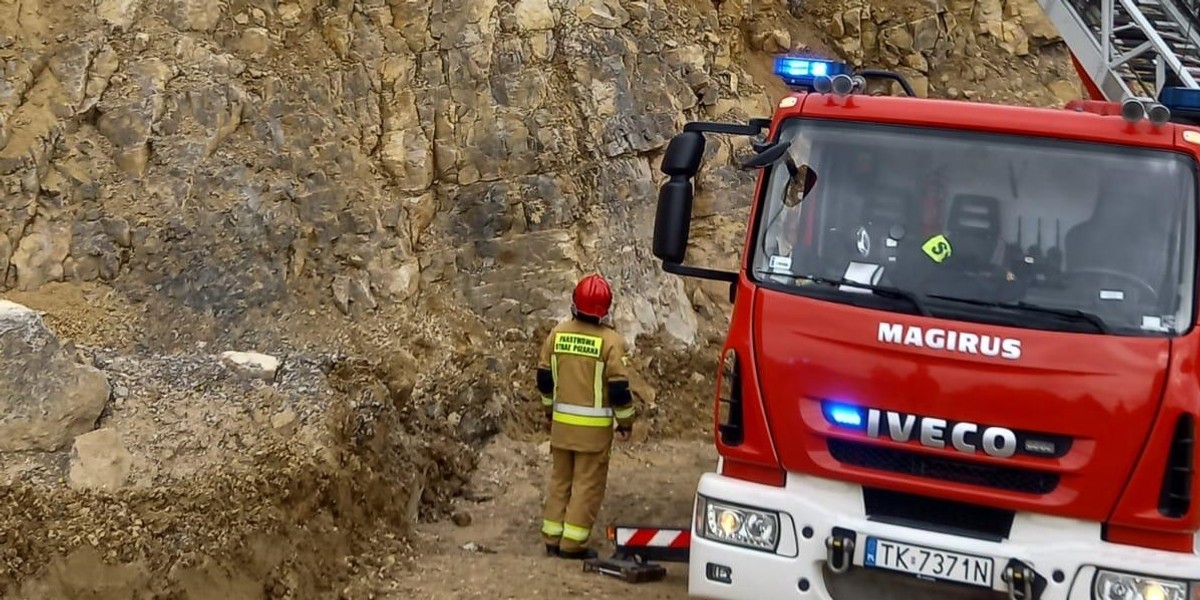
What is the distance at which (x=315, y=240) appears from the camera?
8.59 m

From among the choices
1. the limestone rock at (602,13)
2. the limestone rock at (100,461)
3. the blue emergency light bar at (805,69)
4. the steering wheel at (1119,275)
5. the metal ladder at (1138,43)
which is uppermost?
the limestone rock at (602,13)

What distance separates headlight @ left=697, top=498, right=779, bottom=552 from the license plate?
1.23 ft

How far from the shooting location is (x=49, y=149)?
25.6 ft

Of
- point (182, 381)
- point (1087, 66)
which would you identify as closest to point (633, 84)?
point (1087, 66)

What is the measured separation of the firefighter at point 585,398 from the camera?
260 inches

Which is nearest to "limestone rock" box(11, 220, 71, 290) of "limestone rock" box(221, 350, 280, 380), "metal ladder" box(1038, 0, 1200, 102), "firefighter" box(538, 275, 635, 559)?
"limestone rock" box(221, 350, 280, 380)

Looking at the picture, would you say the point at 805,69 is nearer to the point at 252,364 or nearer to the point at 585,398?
the point at 585,398

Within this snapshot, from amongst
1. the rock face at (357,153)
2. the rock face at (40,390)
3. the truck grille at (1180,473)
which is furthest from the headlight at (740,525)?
the rock face at (357,153)

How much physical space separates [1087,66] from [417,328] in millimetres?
5076

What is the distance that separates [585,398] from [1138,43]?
4.23 metres

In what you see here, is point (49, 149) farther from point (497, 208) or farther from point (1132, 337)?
point (1132, 337)

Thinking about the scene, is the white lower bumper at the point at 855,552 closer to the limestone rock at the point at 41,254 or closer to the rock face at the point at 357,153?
the rock face at the point at 357,153

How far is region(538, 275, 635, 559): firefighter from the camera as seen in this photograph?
6598 mm

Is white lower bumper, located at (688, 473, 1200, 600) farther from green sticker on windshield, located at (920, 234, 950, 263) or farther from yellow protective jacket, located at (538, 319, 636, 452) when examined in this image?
yellow protective jacket, located at (538, 319, 636, 452)
